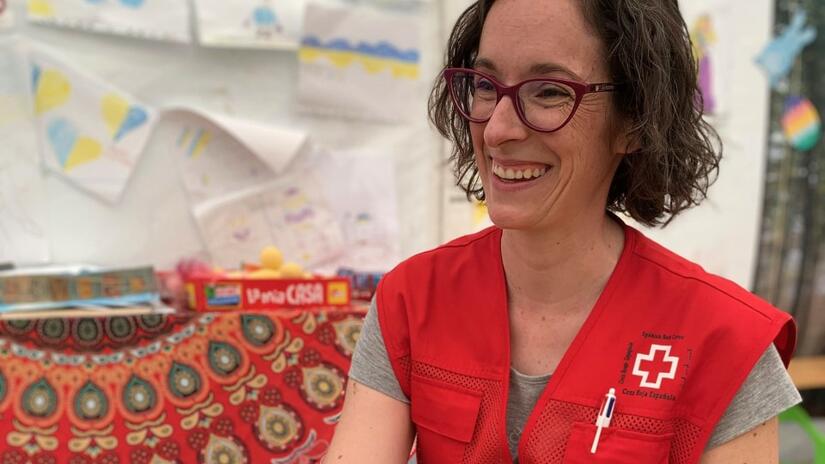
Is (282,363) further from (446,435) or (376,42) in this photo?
(376,42)

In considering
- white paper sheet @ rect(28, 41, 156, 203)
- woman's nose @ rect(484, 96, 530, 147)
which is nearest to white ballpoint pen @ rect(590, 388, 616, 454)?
woman's nose @ rect(484, 96, 530, 147)

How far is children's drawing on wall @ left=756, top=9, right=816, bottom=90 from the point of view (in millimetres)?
2062

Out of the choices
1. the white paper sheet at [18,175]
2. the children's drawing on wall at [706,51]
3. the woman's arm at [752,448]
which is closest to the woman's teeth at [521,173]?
the woman's arm at [752,448]

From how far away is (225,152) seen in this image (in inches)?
63.6

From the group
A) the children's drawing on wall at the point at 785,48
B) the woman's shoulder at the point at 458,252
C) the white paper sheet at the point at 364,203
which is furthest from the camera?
the children's drawing on wall at the point at 785,48

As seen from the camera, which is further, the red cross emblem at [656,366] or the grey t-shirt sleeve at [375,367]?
the grey t-shirt sleeve at [375,367]

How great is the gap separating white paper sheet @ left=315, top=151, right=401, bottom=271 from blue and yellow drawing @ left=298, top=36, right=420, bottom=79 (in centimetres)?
20

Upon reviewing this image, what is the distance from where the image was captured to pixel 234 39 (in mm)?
1582

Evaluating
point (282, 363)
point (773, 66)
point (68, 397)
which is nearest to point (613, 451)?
point (282, 363)

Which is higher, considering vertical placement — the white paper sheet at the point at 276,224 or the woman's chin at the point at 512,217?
the woman's chin at the point at 512,217

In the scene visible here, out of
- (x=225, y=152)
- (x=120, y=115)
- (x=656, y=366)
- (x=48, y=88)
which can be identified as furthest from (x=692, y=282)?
(x=48, y=88)

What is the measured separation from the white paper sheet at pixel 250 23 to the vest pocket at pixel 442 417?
924mm

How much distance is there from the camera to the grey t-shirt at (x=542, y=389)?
864mm

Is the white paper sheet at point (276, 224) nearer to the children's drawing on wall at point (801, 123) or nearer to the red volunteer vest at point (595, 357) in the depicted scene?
the red volunteer vest at point (595, 357)
